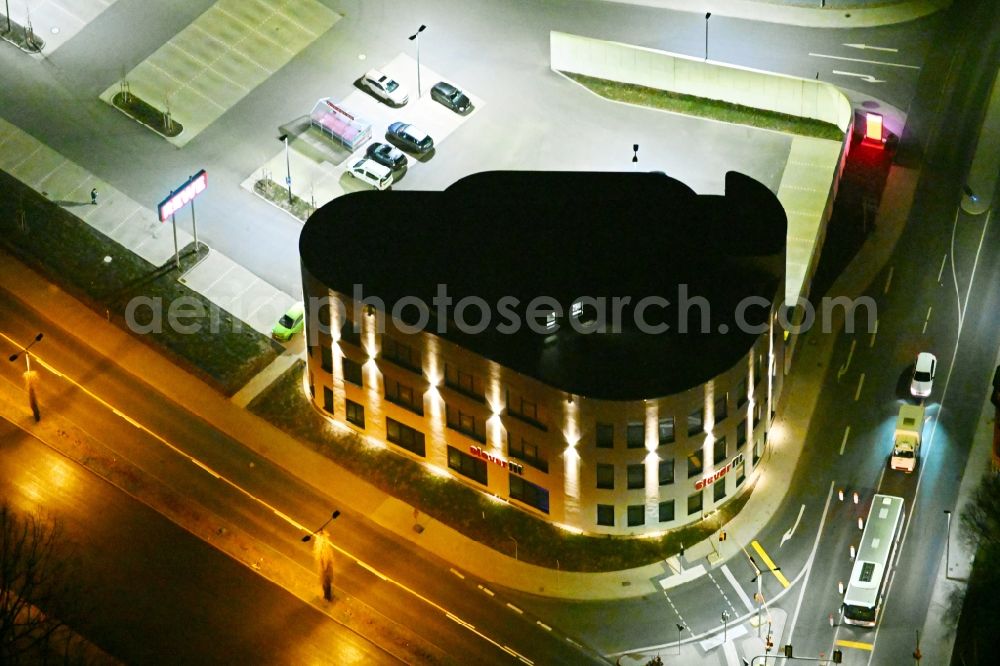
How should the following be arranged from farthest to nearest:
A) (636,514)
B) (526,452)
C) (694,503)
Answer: (694,503) → (636,514) → (526,452)

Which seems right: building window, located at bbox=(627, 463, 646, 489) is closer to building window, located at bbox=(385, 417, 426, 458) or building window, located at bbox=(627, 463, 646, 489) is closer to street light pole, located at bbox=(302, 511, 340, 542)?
building window, located at bbox=(385, 417, 426, 458)

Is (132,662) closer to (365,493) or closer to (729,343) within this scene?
(365,493)

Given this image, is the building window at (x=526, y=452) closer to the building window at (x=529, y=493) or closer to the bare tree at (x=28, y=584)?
the building window at (x=529, y=493)

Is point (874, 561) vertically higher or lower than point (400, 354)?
lower

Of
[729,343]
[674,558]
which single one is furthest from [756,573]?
[729,343]

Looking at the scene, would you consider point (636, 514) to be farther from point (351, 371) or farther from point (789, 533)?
point (351, 371)

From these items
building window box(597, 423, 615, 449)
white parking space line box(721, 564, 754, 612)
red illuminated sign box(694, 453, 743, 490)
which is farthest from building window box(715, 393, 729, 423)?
white parking space line box(721, 564, 754, 612)

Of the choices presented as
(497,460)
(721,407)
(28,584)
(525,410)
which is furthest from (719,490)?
(28,584)
